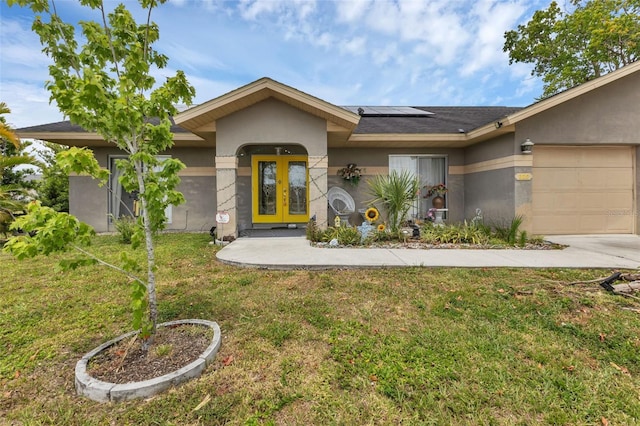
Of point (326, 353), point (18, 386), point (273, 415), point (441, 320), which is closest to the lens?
point (273, 415)

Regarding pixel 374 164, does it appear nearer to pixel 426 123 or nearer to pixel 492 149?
pixel 426 123

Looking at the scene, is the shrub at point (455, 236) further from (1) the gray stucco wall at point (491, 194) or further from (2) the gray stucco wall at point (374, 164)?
(2) the gray stucco wall at point (374, 164)

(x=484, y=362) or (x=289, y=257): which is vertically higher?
(x=289, y=257)

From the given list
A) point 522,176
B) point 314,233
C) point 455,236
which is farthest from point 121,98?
point 522,176

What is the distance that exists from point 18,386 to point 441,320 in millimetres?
3774

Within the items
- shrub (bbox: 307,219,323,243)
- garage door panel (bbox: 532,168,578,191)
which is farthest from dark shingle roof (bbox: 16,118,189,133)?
garage door panel (bbox: 532,168,578,191)

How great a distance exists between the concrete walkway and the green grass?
58 centimetres

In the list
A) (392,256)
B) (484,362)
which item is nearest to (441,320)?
(484,362)

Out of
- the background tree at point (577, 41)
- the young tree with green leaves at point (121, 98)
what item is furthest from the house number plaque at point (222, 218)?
the background tree at point (577, 41)

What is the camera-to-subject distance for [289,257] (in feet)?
18.2

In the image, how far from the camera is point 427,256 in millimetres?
5727

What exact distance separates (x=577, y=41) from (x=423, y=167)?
592 inches

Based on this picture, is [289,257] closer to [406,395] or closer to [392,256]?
[392,256]

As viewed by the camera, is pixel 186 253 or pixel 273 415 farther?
pixel 186 253
